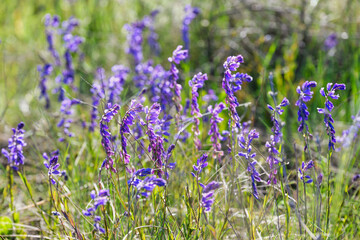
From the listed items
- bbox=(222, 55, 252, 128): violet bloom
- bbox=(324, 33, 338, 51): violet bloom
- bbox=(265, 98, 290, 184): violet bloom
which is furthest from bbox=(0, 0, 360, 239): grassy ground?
bbox=(222, 55, 252, 128): violet bloom

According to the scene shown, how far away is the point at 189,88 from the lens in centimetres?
395

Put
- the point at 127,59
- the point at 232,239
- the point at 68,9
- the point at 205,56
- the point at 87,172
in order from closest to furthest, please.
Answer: the point at 232,239, the point at 87,172, the point at 205,56, the point at 127,59, the point at 68,9

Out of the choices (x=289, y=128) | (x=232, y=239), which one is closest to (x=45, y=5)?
(x=289, y=128)

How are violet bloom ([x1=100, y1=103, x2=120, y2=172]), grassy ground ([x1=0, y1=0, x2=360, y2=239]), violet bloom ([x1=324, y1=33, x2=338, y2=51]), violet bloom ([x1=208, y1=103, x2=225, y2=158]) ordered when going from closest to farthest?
violet bloom ([x1=100, y1=103, x2=120, y2=172]), violet bloom ([x1=208, y1=103, x2=225, y2=158]), grassy ground ([x1=0, y1=0, x2=360, y2=239]), violet bloom ([x1=324, y1=33, x2=338, y2=51])

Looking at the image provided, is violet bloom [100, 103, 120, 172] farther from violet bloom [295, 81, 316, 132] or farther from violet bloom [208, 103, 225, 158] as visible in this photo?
violet bloom [295, 81, 316, 132]

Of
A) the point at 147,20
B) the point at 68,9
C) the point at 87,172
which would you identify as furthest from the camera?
the point at 68,9

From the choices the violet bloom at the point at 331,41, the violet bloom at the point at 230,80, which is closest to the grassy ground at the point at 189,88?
the violet bloom at the point at 331,41

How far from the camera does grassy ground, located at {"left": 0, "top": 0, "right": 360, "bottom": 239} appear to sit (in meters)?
2.62

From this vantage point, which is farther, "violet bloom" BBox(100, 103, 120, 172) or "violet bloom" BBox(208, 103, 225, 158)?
"violet bloom" BBox(208, 103, 225, 158)

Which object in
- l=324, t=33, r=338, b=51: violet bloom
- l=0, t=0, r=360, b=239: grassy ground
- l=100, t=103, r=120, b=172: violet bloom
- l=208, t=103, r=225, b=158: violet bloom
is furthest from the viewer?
l=324, t=33, r=338, b=51: violet bloom

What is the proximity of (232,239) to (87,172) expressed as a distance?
1.13m

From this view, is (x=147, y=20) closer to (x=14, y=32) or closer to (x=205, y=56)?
(x=205, y=56)

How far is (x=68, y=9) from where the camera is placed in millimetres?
7488

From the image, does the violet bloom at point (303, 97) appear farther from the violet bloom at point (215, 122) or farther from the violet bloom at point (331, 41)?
the violet bloom at point (331, 41)
